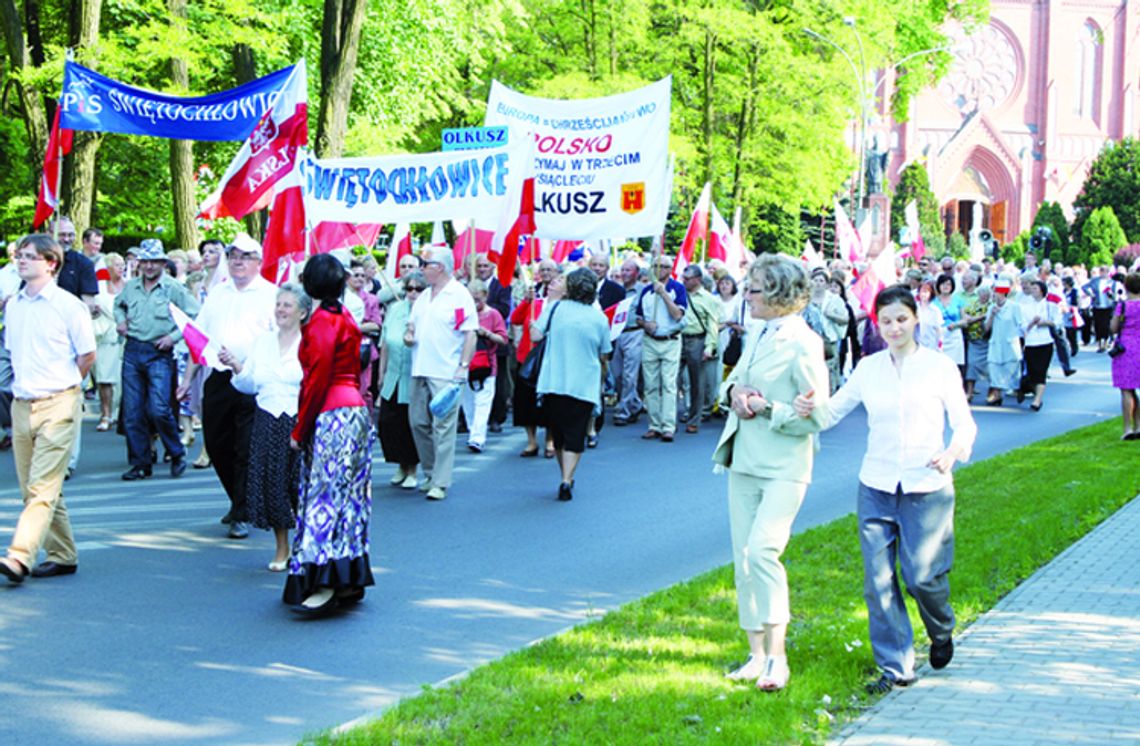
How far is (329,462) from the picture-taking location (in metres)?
7.60

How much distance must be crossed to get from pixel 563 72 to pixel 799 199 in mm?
8215

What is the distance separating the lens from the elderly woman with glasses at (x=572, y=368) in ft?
37.8

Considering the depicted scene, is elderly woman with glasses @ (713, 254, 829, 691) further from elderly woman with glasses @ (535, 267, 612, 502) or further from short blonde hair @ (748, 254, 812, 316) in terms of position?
elderly woman with glasses @ (535, 267, 612, 502)

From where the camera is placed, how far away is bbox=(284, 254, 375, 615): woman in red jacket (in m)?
7.55

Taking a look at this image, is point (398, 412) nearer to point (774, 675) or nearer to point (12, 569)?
point (12, 569)

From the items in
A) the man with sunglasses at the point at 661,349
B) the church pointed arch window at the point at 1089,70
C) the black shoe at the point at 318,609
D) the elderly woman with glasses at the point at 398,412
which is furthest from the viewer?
the church pointed arch window at the point at 1089,70

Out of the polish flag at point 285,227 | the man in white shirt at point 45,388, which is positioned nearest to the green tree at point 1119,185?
the polish flag at point 285,227

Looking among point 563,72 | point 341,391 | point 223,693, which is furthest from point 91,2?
point 563,72

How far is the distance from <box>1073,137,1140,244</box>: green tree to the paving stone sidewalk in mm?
75732

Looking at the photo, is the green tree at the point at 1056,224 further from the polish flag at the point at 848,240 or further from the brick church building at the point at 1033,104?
the polish flag at the point at 848,240

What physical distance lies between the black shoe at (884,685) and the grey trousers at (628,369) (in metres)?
11.0

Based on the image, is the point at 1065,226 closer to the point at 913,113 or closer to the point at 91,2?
the point at 913,113

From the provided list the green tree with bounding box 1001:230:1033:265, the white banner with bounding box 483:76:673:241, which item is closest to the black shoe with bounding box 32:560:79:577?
→ the white banner with bounding box 483:76:673:241

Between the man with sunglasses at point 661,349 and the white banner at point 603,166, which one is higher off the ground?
the white banner at point 603,166
